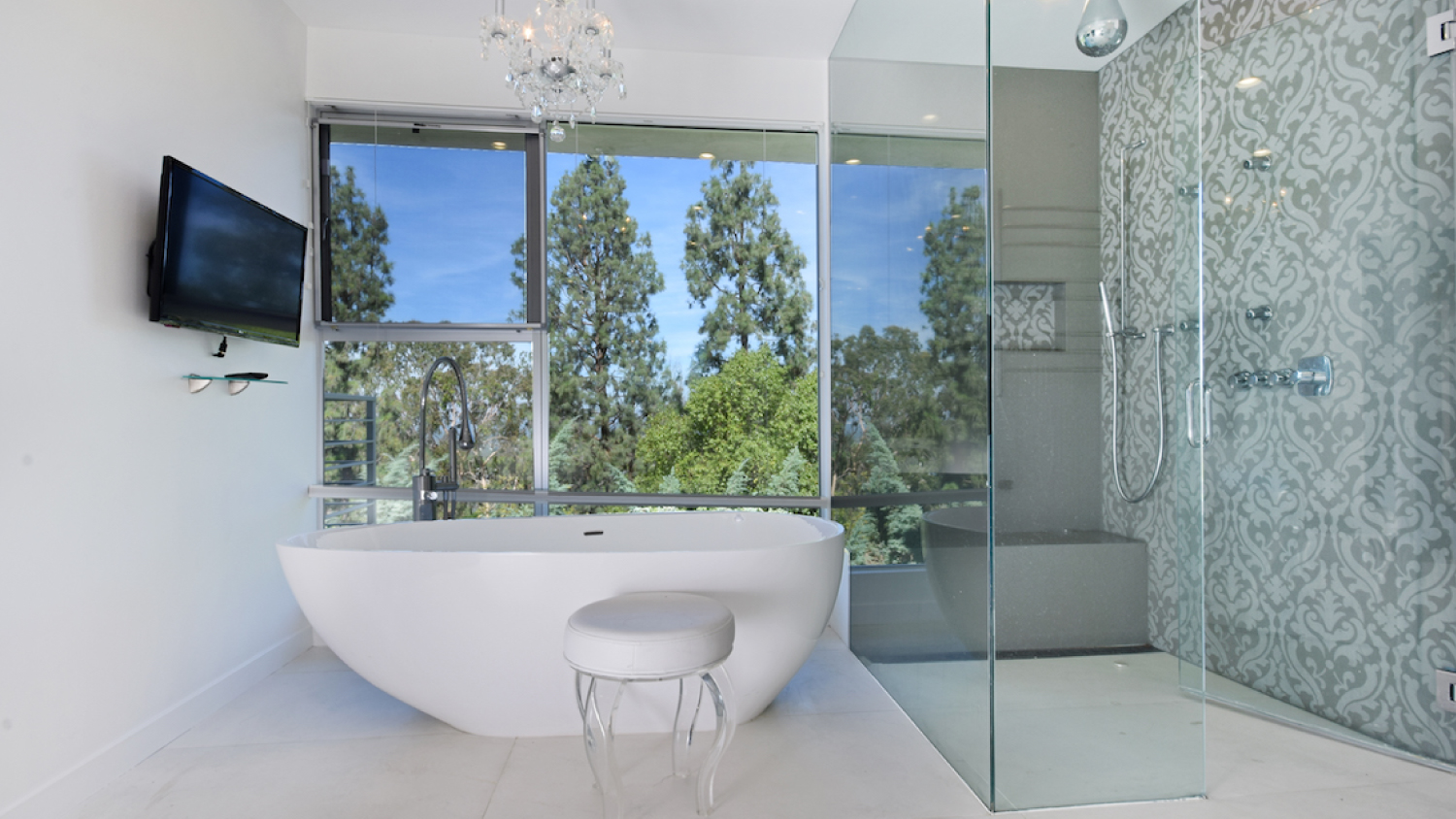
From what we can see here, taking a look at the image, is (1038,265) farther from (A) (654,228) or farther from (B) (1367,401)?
(A) (654,228)

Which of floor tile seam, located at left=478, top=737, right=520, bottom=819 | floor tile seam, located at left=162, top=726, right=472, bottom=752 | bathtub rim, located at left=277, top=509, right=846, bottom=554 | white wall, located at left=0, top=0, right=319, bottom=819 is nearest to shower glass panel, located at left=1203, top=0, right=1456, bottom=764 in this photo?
bathtub rim, located at left=277, top=509, right=846, bottom=554

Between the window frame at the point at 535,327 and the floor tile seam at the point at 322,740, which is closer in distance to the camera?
the floor tile seam at the point at 322,740

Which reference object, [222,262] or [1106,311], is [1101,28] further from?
[222,262]

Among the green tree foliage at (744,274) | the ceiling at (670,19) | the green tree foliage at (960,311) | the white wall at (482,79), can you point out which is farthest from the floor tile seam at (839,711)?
the ceiling at (670,19)

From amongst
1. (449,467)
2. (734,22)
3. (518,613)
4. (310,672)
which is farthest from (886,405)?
(310,672)

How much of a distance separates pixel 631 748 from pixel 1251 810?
163 cm

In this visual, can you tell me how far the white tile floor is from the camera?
→ 6.17ft

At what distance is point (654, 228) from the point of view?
3.46 meters

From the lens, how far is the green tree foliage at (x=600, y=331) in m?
3.44

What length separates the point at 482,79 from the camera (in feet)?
10.9

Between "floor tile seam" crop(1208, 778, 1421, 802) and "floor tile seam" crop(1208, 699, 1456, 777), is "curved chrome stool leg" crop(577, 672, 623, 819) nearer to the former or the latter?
"floor tile seam" crop(1208, 778, 1421, 802)

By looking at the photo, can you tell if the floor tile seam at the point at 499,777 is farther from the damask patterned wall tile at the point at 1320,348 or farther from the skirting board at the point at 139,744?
the damask patterned wall tile at the point at 1320,348

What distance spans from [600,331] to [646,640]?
2005mm

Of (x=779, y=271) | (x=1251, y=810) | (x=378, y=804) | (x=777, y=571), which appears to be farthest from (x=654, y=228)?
(x=1251, y=810)
